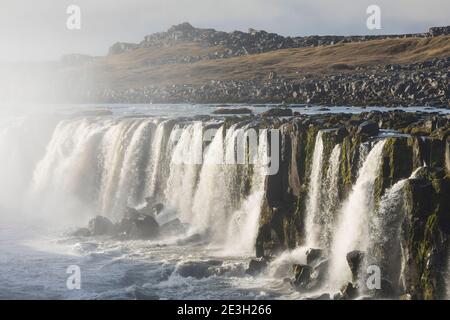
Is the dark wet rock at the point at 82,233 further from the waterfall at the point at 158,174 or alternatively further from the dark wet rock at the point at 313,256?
the dark wet rock at the point at 313,256

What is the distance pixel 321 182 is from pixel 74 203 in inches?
1054

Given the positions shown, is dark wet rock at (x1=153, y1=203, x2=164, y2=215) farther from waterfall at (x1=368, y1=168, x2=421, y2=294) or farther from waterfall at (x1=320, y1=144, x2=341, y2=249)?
waterfall at (x1=368, y1=168, x2=421, y2=294)

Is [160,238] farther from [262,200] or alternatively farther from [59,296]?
[59,296]

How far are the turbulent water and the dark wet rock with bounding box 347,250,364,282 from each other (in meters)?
0.92

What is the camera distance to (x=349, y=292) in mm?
28641

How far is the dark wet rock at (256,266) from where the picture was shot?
112 feet

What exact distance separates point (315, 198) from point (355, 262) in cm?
615

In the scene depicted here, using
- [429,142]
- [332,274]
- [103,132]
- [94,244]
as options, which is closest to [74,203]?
[103,132]


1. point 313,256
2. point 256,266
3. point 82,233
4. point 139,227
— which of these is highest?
point 313,256

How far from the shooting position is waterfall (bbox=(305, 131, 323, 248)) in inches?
1369

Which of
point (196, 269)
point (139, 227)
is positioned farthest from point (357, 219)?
point (139, 227)

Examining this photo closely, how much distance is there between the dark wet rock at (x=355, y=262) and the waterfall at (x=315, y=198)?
5013mm

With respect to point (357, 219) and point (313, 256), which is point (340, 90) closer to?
point (313, 256)

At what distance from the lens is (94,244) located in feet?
137
